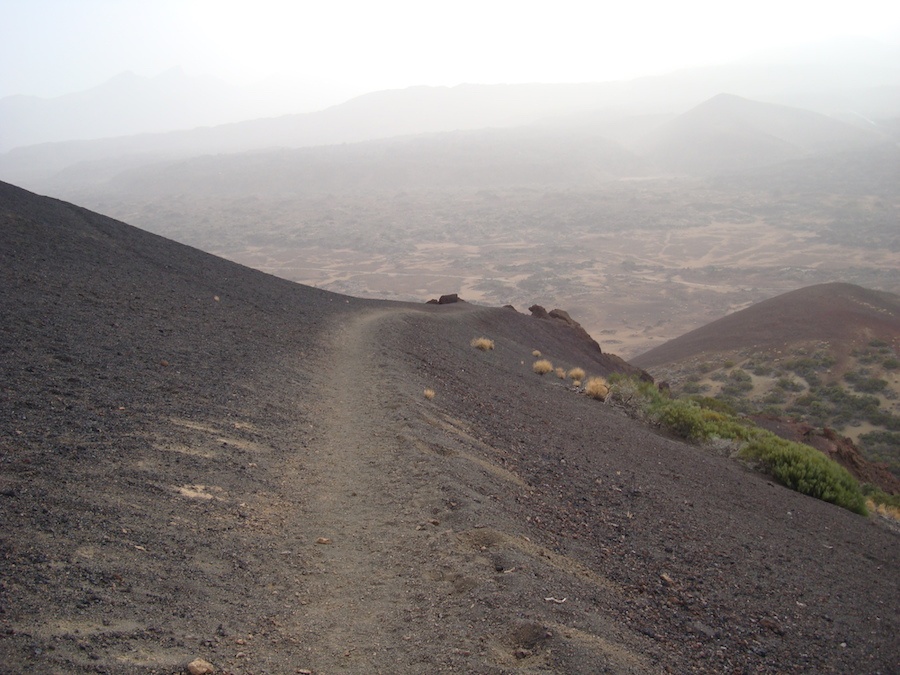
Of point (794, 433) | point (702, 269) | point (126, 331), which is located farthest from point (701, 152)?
point (126, 331)

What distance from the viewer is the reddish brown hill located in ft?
95.8

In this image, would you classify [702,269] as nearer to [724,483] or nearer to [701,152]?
[724,483]

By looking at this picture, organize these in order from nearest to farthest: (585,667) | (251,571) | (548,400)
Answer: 1. (585,667)
2. (251,571)
3. (548,400)

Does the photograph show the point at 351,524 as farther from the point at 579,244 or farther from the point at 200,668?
the point at 579,244

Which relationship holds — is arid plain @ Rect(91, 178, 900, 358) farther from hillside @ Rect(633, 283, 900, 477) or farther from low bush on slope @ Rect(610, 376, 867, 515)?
low bush on slope @ Rect(610, 376, 867, 515)

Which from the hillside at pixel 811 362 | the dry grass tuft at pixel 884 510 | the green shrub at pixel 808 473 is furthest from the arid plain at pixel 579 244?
the green shrub at pixel 808 473

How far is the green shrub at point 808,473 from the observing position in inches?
450

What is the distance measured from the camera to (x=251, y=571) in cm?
505

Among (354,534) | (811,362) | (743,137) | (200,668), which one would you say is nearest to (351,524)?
(354,534)

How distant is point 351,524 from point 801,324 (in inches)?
1231

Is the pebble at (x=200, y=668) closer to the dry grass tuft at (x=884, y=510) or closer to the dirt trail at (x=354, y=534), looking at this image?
the dirt trail at (x=354, y=534)

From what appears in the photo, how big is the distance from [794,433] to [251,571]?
17063mm

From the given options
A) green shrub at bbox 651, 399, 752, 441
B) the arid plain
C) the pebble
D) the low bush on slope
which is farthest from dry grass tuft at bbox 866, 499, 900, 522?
the arid plain

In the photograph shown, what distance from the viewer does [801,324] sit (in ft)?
102
